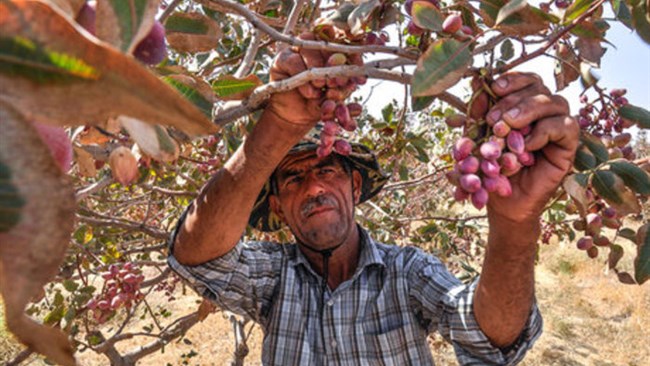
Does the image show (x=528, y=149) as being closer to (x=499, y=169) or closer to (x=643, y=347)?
(x=499, y=169)

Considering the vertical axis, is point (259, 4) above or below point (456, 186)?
above

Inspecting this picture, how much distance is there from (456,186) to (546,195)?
274 millimetres

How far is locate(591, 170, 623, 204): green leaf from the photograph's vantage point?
0.93m

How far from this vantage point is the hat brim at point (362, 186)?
2.32m

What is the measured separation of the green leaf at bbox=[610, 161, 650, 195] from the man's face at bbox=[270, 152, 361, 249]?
1.31 metres

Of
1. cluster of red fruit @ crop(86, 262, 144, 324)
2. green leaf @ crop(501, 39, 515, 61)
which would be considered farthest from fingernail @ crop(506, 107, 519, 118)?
cluster of red fruit @ crop(86, 262, 144, 324)

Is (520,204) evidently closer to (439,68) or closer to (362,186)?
(439,68)

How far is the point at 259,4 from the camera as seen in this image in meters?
1.76

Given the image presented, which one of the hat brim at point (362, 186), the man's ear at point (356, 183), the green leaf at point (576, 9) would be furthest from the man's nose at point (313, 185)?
the green leaf at point (576, 9)

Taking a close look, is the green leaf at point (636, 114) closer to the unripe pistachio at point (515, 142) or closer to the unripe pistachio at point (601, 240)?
the unripe pistachio at point (601, 240)

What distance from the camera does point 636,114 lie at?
1138mm

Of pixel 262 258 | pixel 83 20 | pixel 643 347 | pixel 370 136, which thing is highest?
pixel 370 136

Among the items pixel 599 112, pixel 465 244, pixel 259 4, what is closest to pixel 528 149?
pixel 599 112

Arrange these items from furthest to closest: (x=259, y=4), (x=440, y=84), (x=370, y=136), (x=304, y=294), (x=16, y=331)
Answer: (x=370, y=136), (x=304, y=294), (x=259, y=4), (x=440, y=84), (x=16, y=331)
